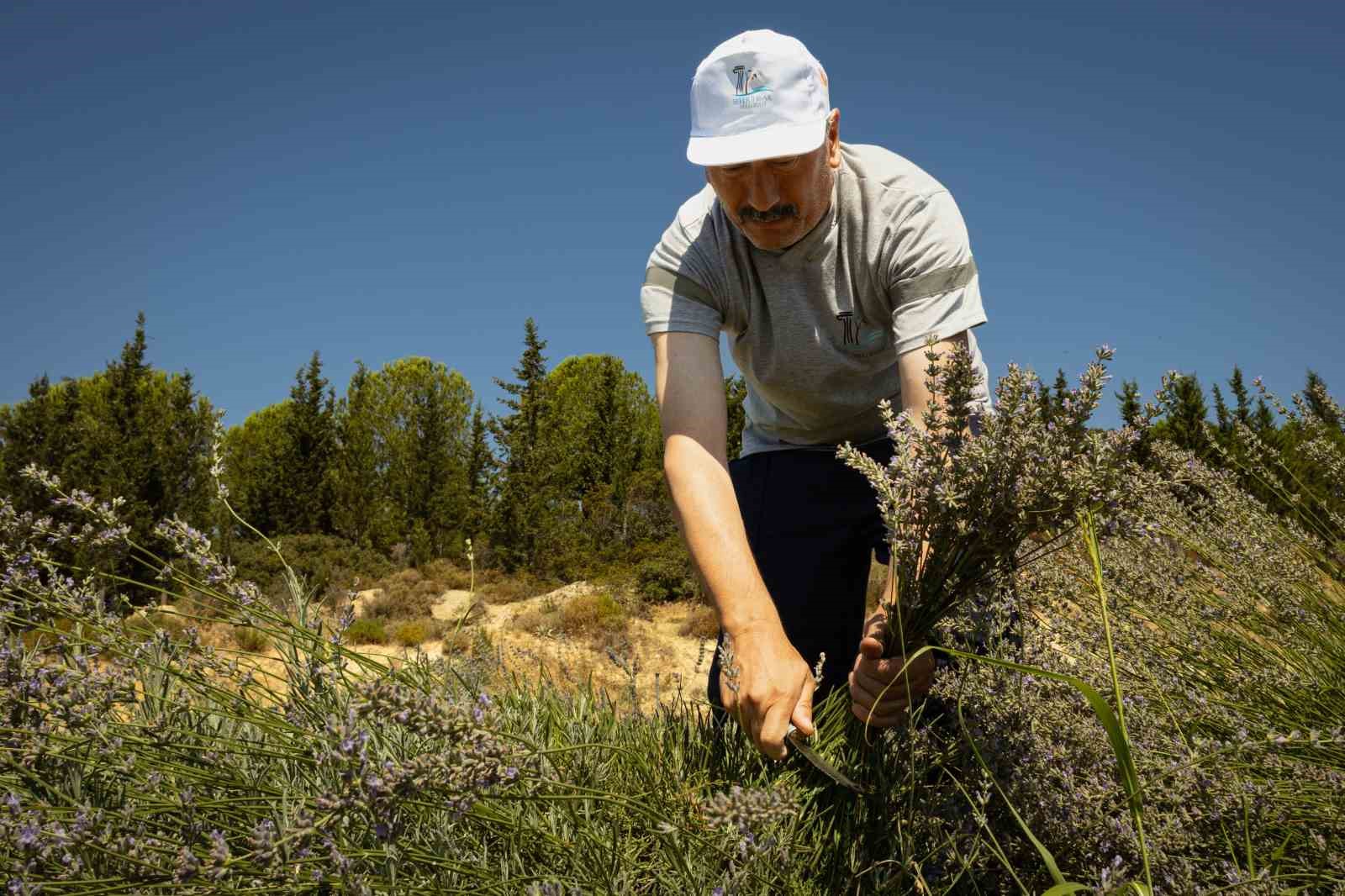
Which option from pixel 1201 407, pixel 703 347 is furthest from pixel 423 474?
pixel 703 347

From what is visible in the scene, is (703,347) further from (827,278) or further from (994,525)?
(994,525)

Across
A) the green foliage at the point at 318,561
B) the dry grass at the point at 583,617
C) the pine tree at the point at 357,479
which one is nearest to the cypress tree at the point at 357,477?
the pine tree at the point at 357,479

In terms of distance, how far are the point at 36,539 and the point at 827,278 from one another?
2.08 meters

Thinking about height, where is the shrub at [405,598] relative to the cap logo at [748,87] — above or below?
below

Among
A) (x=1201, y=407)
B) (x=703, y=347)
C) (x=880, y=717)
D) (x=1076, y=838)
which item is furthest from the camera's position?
(x=1201, y=407)

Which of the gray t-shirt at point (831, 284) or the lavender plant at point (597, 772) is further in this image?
the gray t-shirt at point (831, 284)

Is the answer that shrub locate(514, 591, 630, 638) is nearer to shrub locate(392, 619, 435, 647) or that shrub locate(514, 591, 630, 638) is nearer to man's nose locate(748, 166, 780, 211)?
shrub locate(392, 619, 435, 647)

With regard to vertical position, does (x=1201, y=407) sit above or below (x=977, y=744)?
above

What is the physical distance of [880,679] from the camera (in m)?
1.54

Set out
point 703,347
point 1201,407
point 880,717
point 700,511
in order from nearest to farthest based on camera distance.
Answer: point 880,717
point 700,511
point 703,347
point 1201,407

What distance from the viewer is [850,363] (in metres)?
2.50

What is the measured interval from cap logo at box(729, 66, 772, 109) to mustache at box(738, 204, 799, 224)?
268 mm

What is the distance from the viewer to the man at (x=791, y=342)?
1814mm

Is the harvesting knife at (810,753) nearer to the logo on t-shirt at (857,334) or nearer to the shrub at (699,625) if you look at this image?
the logo on t-shirt at (857,334)
